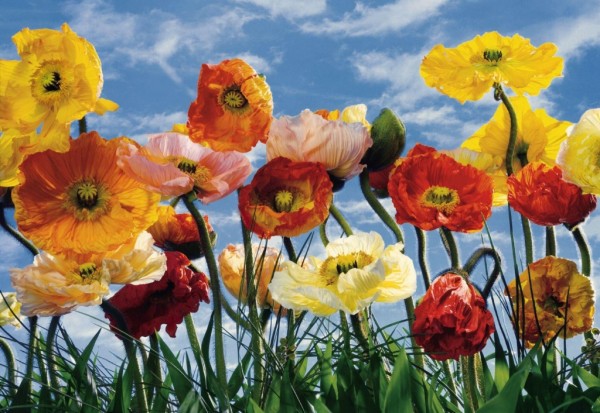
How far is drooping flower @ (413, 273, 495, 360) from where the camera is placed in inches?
53.4

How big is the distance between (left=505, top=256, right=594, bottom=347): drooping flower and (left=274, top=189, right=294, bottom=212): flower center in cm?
56

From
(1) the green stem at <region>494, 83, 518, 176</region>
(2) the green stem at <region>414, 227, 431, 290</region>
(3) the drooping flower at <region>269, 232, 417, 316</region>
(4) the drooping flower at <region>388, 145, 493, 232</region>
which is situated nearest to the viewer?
(3) the drooping flower at <region>269, 232, 417, 316</region>

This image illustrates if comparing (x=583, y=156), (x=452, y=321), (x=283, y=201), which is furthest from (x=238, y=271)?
(x=583, y=156)

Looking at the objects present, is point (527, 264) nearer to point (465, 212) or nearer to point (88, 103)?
point (465, 212)

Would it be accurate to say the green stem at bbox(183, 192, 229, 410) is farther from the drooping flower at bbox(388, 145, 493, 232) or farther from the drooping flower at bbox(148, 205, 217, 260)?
the drooping flower at bbox(388, 145, 493, 232)

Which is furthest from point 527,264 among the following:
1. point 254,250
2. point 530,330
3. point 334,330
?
point 254,250

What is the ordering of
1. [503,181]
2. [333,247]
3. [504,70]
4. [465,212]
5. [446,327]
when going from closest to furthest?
Result: [446,327] < [333,247] < [465,212] < [503,181] < [504,70]

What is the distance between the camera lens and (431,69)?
85.0 inches

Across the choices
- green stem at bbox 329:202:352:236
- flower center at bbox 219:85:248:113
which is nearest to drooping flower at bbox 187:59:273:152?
flower center at bbox 219:85:248:113

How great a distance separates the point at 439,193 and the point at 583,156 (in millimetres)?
360

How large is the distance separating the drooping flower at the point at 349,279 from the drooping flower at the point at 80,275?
236mm

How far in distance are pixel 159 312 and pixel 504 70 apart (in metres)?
1.10

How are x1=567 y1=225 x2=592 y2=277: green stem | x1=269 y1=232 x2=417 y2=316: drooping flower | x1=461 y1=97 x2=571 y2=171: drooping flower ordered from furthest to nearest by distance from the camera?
1. x1=461 y1=97 x2=571 y2=171: drooping flower
2. x1=567 y1=225 x2=592 y2=277: green stem
3. x1=269 y1=232 x2=417 y2=316: drooping flower

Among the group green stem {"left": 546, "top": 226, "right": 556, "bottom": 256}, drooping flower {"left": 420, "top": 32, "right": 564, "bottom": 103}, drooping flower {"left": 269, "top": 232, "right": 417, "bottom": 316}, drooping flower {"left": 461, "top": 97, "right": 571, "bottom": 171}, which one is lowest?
drooping flower {"left": 269, "top": 232, "right": 417, "bottom": 316}
